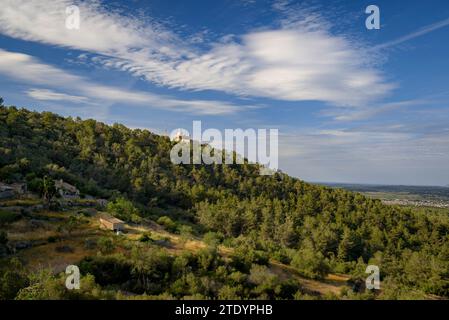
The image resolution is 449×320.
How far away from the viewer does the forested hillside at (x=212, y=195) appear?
1962 inches

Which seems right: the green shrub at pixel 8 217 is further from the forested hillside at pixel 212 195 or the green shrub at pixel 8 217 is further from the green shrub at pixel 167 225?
the green shrub at pixel 167 225

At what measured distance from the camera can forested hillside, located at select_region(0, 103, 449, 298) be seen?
49841mm

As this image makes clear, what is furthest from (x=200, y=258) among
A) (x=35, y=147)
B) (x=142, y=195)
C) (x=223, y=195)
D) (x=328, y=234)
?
(x=35, y=147)

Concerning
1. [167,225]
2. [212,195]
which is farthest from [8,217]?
[212,195]

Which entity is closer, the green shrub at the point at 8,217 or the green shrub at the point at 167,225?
the green shrub at the point at 8,217

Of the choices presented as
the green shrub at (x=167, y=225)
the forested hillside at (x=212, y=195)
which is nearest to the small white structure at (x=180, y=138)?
the forested hillside at (x=212, y=195)

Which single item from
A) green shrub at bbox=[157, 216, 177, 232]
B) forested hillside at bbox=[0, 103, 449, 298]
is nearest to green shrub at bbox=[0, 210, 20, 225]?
forested hillside at bbox=[0, 103, 449, 298]

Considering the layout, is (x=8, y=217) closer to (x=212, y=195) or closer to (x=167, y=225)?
(x=167, y=225)

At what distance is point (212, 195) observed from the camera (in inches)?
2655

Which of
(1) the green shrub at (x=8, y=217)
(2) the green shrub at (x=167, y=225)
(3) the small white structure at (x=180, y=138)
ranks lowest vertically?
(2) the green shrub at (x=167, y=225)

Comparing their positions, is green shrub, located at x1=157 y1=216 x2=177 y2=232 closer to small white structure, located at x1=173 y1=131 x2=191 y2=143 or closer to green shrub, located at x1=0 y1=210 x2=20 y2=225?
green shrub, located at x1=0 y1=210 x2=20 y2=225

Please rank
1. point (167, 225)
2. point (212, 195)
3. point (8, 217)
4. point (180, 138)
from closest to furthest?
point (8, 217) → point (167, 225) → point (212, 195) → point (180, 138)
